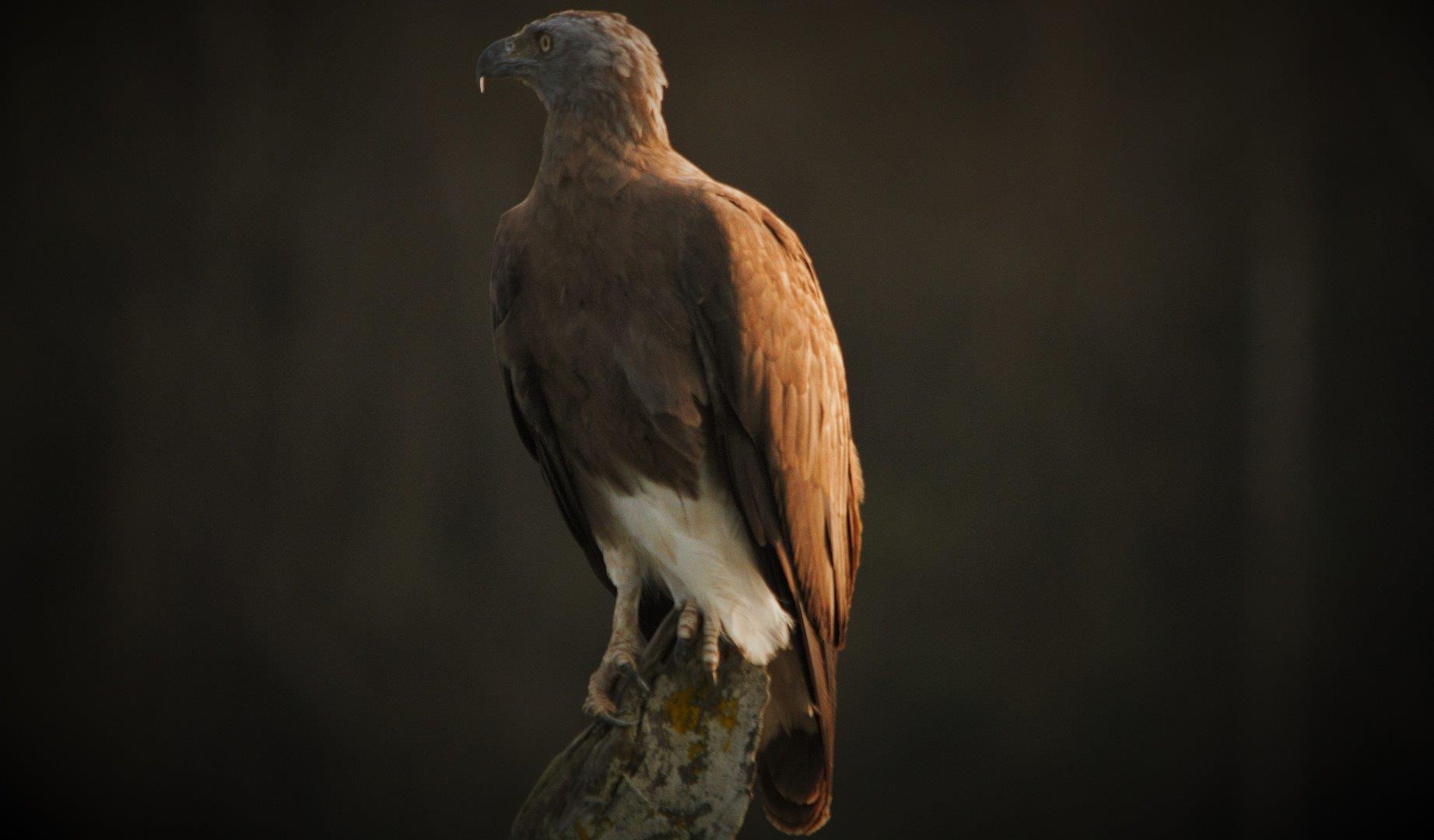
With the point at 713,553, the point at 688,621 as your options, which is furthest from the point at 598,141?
the point at 688,621

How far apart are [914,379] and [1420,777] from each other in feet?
6.38

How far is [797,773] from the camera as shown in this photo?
2.23 metres

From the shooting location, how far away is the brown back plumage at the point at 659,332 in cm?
194

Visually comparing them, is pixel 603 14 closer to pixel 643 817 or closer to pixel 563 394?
pixel 563 394

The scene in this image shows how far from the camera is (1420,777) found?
3.72m

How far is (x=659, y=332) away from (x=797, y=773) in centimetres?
87

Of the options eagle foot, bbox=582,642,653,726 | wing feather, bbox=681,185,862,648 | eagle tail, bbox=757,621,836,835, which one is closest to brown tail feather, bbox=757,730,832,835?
eagle tail, bbox=757,621,836,835

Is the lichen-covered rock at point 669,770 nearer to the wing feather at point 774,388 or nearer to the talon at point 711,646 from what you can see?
the talon at point 711,646

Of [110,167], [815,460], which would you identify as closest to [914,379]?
[815,460]

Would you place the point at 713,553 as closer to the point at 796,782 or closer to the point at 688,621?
the point at 688,621

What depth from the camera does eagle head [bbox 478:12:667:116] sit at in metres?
2.04

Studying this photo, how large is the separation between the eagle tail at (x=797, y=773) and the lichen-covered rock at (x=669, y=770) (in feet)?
0.69

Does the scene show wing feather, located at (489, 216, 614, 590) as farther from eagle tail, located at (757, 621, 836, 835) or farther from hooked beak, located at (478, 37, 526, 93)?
eagle tail, located at (757, 621, 836, 835)

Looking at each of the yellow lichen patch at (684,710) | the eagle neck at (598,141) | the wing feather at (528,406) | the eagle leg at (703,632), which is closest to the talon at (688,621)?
the eagle leg at (703,632)
